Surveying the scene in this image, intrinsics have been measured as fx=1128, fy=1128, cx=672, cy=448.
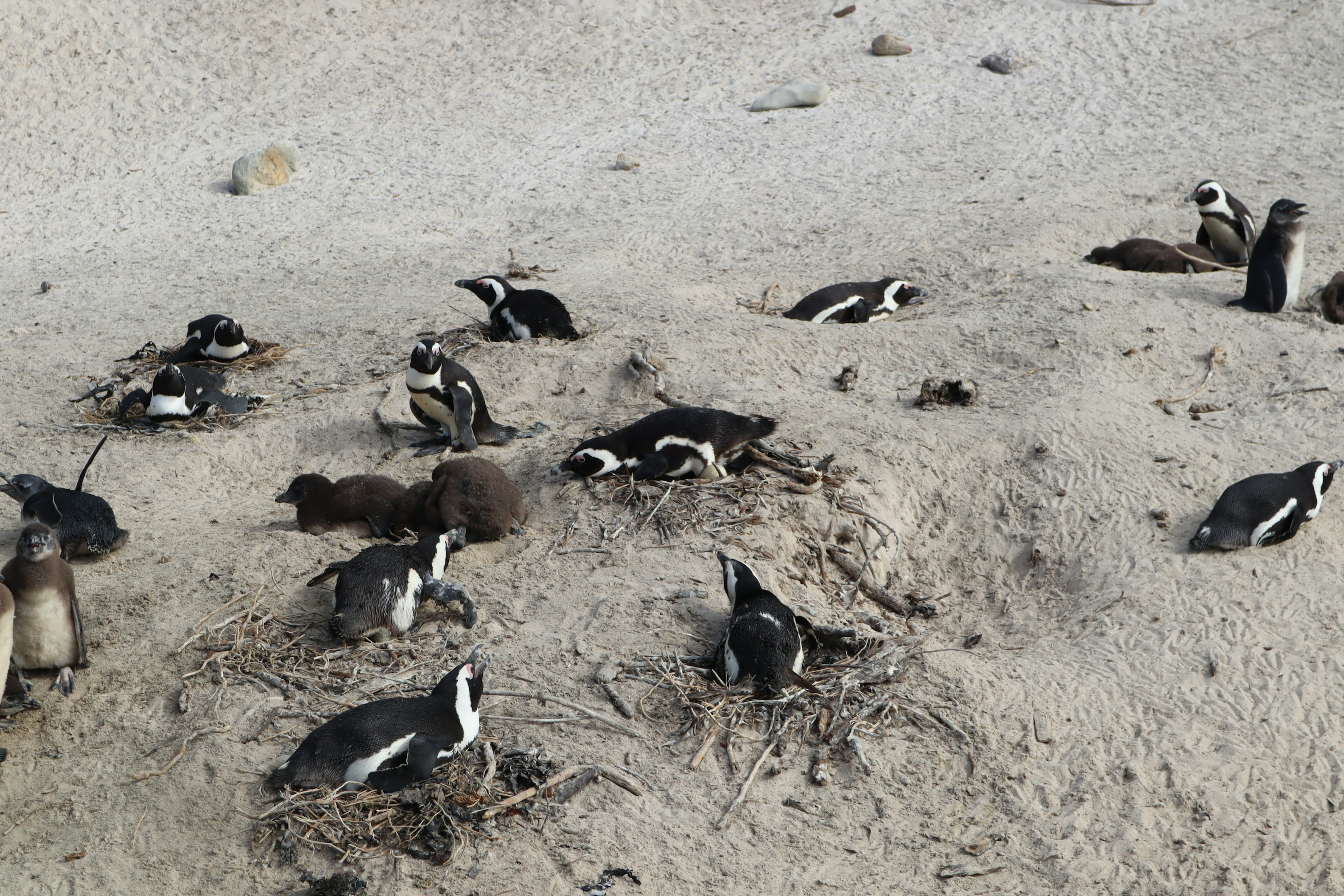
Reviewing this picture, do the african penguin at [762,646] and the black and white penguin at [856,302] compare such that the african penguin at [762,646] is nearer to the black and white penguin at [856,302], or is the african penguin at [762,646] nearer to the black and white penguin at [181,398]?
the black and white penguin at [856,302]

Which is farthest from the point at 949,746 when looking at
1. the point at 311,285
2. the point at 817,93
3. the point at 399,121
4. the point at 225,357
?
the point at 399,121

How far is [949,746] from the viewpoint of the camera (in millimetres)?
3771

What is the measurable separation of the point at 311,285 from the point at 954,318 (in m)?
5.03

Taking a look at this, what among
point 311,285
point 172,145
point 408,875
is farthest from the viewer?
point 172,145

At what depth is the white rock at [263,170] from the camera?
11.0 meters

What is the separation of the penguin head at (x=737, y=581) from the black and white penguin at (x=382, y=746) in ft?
3.65

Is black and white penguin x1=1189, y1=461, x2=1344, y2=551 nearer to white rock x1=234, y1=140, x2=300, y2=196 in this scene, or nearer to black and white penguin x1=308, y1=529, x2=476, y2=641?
black and white penguin x1=308, y1=529, x2=476, y2=641

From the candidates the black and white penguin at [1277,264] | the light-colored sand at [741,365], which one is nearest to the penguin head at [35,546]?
the light-colored sand at [741,365]

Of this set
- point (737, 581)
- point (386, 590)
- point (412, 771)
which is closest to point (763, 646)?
point (737, 581)

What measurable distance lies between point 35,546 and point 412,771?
1.85m

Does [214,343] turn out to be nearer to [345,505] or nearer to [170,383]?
[170,383]

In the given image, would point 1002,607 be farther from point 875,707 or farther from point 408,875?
point 408,875

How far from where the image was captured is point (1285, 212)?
24.7ft

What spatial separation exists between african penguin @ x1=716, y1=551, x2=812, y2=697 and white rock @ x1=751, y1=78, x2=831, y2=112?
900 cm
